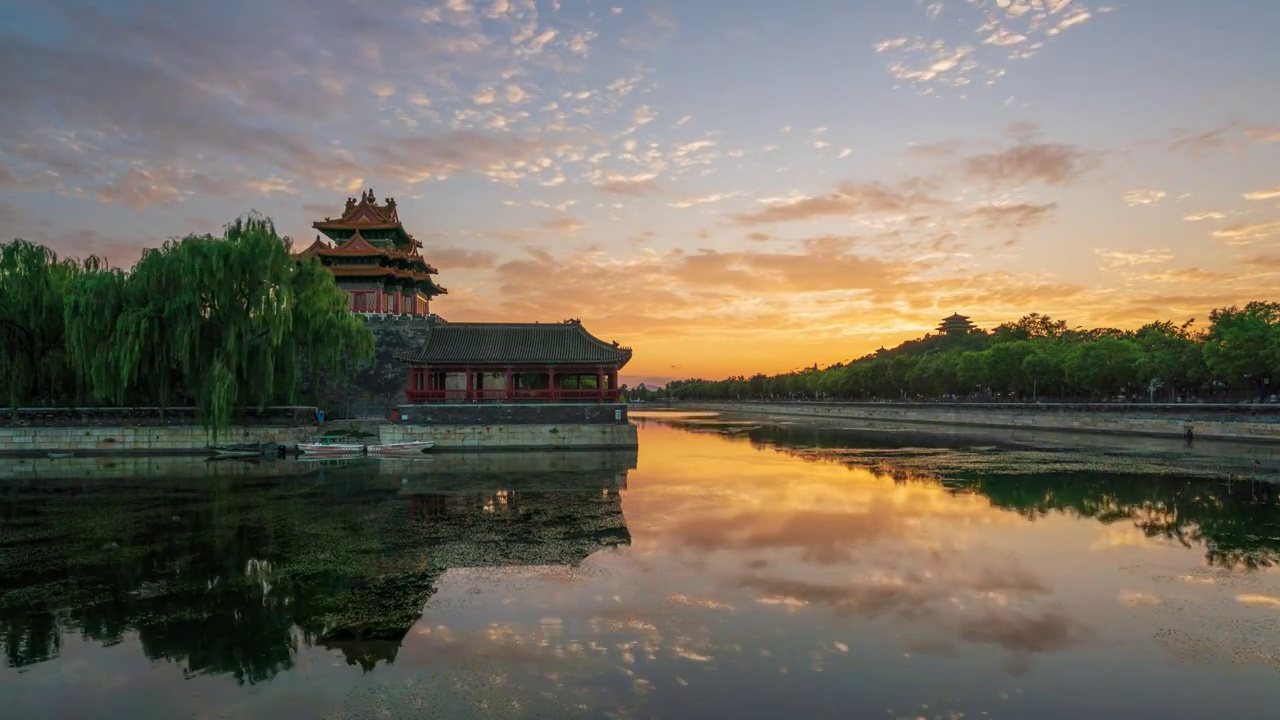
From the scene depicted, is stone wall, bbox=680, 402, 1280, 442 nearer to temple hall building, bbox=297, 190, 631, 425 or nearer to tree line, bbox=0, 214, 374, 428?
temple hall building, bbox=297, 190, 631, 425

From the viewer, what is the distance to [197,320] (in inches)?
1238

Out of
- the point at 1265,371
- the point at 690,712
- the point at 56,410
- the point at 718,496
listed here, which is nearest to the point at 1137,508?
the point at 718,496

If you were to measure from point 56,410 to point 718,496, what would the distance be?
3500 centimetres

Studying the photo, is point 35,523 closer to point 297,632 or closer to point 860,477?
point 297,632

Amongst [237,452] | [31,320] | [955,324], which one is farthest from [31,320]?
[955,324]

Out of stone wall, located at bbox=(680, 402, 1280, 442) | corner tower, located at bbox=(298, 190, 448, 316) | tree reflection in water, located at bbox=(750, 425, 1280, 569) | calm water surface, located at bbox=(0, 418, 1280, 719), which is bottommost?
tree reflection in water, located at bbox=(750, 425, 1280, 569)

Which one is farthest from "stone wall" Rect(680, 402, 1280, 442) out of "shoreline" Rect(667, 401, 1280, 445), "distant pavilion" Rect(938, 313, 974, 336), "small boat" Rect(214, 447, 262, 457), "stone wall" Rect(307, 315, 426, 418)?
"distant pavilion" Rect(938, 313, 974, 336)

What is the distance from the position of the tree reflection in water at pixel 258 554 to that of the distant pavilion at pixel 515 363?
1348cm

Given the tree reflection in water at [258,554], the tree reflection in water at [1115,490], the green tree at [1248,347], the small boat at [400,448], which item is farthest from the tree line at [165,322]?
the green tree at [1248,347]

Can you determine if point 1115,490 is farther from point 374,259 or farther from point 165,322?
point 374,259

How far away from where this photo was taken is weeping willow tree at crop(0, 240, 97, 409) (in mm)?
32469

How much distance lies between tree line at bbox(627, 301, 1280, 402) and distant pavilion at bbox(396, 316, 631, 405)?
129 feet

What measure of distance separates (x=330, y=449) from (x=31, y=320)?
53.8ft

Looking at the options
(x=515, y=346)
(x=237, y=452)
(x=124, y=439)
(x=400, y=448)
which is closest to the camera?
(x=237, y=452)
